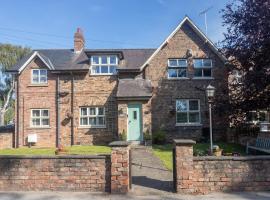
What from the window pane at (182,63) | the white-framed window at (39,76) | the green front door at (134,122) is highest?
the window pane at (182,63)

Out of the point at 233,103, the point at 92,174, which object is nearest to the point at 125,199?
the point at 92,174

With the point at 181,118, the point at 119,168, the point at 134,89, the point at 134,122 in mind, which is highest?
the point at 134,89

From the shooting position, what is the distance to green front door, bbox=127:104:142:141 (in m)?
23.4

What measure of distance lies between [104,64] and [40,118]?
5.87 meters

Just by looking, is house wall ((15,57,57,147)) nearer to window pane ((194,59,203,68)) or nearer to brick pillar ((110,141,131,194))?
window pane ((194,59,203,68))

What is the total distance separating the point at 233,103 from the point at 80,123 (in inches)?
408

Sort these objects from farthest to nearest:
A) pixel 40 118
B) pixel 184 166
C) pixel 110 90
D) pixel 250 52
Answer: pixel 40 118
pixel 110 90
pixel 250 52
pixel 184 166

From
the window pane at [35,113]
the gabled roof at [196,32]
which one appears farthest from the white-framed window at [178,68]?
the window pane at [35,113]

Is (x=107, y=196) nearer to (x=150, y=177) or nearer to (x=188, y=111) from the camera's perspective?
(x=150, y=177)

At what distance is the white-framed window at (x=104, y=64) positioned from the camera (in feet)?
82.1

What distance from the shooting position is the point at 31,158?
32.4ft

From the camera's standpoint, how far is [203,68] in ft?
82.3

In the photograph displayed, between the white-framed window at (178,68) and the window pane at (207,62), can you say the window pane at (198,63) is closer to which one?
the window pane at (207,62)

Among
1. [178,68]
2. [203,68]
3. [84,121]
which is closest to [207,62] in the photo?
[203,68]
